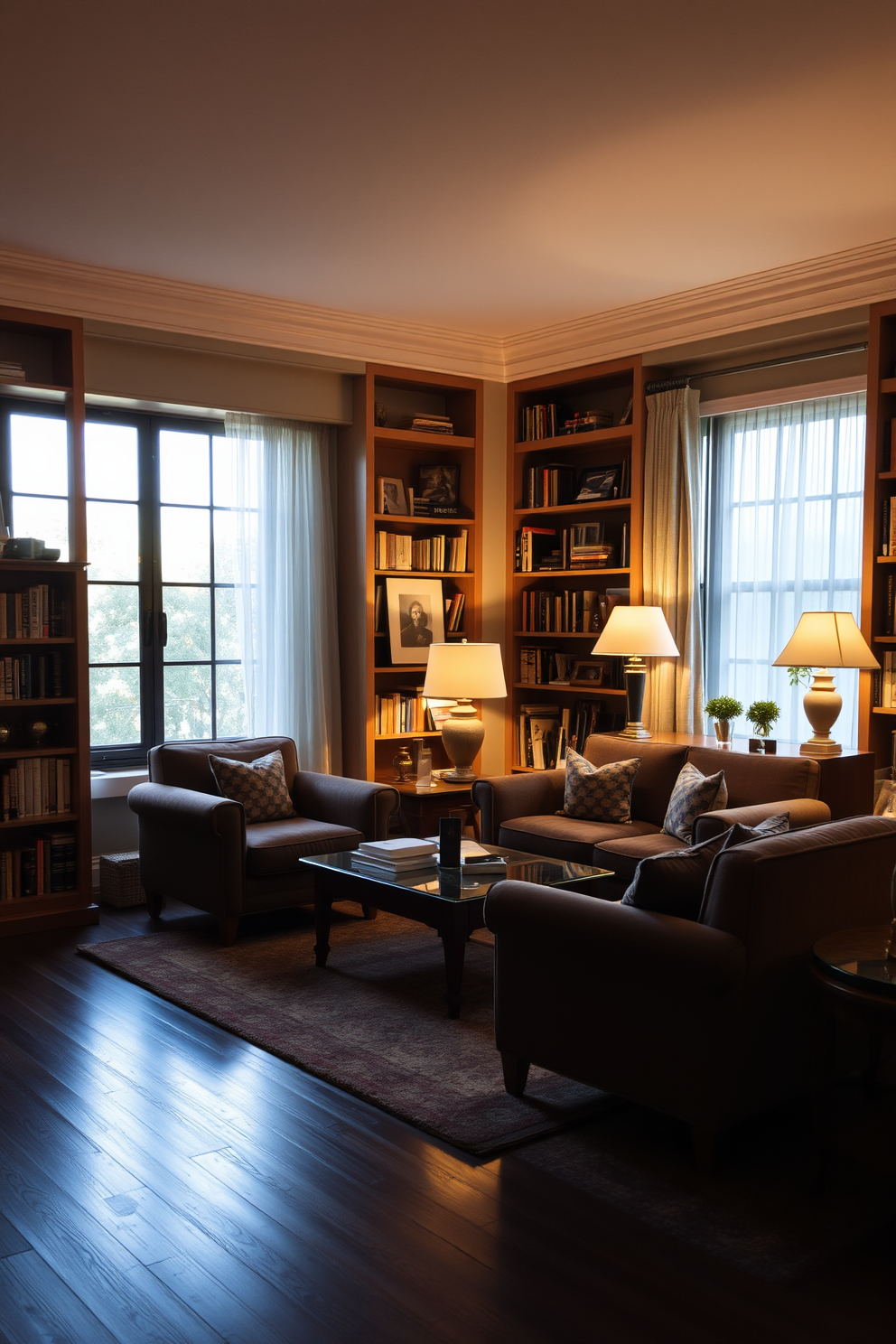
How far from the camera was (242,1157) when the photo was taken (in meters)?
2.93

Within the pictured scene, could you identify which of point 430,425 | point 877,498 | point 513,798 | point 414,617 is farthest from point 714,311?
point 513,798

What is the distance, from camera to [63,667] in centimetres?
534

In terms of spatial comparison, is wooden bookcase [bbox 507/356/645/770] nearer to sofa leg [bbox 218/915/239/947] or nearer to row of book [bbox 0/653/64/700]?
sofa leg [bbox 218/915/239/947]

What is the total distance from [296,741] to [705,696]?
234 cm

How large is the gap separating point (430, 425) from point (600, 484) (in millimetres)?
1091

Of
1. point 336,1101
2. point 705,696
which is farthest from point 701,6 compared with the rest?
point 705,696

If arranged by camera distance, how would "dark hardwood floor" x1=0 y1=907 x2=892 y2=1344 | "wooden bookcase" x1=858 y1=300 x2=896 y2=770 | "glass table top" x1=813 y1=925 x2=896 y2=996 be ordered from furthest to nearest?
"wooden bookcase" x1=858 y1=300 x2=896 y2=770 → "glass table top" x1=813 y1=925 x2=896 y2=996 → "dark hardwood floor" x1=0 y1=907 x2=892 y2=1344

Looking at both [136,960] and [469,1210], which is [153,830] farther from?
[469,1210]

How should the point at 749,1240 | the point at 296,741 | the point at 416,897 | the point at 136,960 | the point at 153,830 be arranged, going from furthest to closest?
1. the point at 296,741
2. the point at 153,830
3. the point at 136,960
4. the point at 416,897
5. the point at 749,1240

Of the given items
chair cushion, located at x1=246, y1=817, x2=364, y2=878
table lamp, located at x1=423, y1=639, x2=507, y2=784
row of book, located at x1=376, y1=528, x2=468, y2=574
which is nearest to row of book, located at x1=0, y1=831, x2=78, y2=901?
chair cushion, located at x1=246, y1=817, x2=364, y2=878

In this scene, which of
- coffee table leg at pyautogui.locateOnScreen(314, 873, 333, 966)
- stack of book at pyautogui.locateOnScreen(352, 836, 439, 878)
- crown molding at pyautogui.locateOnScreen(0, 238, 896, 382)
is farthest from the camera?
crown molding at pyautogui.locateOnScreen(0, 238, 896, 382)

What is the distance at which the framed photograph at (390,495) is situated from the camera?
6.54m

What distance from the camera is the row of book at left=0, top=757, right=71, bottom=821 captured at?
514cm

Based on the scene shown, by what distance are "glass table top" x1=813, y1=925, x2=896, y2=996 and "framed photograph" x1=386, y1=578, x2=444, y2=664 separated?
3.93m
